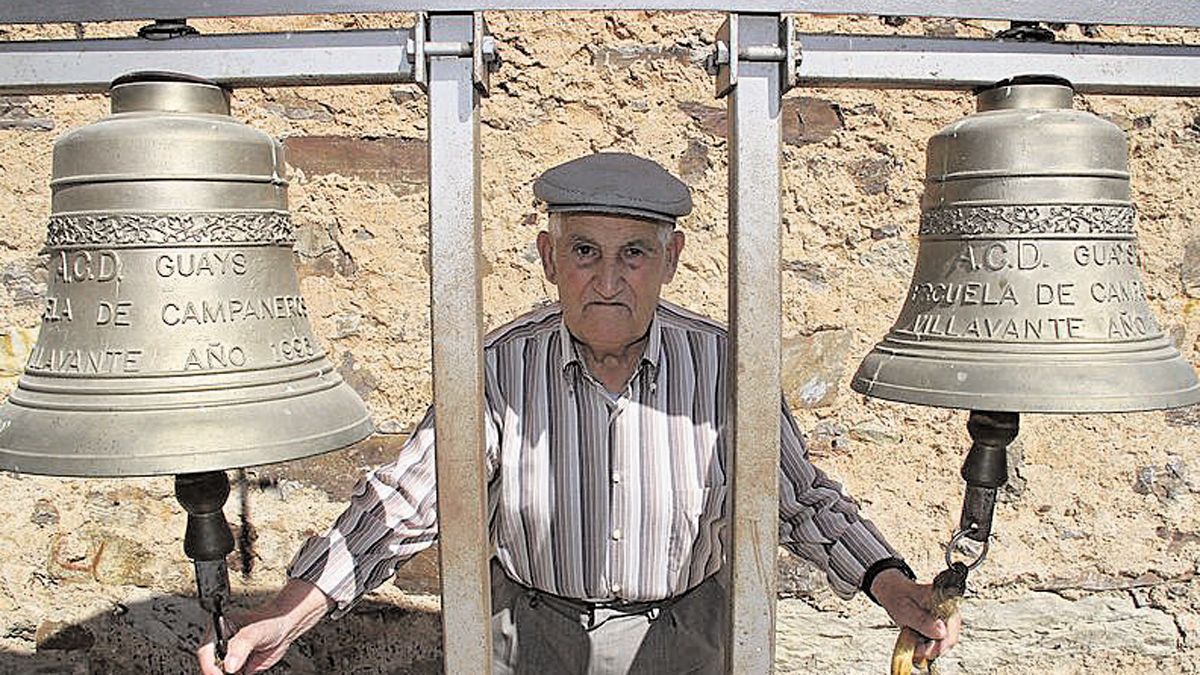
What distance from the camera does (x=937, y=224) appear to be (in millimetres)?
1635

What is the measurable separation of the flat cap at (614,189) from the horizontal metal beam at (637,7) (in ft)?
2.15

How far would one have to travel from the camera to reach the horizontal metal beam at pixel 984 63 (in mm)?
1531

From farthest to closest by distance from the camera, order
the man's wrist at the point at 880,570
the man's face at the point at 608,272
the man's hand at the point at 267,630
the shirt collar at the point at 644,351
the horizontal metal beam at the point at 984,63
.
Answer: the shirt collar at the point at 644,351 < the man's face at the point at 608,272 < the man's wrist at the point at 880,570 < the man's hand at the point at 267,630 < the horizontal metal beam at the point at 984,63

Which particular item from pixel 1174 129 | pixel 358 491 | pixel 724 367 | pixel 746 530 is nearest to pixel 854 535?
pixel 724 367

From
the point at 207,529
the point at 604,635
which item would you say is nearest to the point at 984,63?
the point at 207,529

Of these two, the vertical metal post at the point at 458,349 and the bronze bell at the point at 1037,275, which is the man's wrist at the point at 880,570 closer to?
the bronze bell at the point at 1037,275

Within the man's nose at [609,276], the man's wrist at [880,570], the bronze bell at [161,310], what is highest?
the man's nose at [609,276]

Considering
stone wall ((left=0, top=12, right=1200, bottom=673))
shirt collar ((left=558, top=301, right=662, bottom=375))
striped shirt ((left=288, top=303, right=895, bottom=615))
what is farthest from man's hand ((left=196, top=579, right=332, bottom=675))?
stone wall ((left=0, top=12, right=1200, bottom=673))

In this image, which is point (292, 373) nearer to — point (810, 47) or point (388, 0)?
point (388, 0)

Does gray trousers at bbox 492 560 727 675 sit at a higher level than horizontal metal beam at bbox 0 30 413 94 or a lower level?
lower

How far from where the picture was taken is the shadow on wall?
2.90 metres

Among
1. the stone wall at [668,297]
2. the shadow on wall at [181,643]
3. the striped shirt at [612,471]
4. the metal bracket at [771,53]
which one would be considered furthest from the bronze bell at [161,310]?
the shadow on wall at [181,643]

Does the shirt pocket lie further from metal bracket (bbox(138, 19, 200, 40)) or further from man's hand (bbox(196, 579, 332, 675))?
metal bracket (bbox(138, 19, 200, 40))

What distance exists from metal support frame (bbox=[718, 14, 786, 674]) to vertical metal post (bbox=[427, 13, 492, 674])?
30cm
